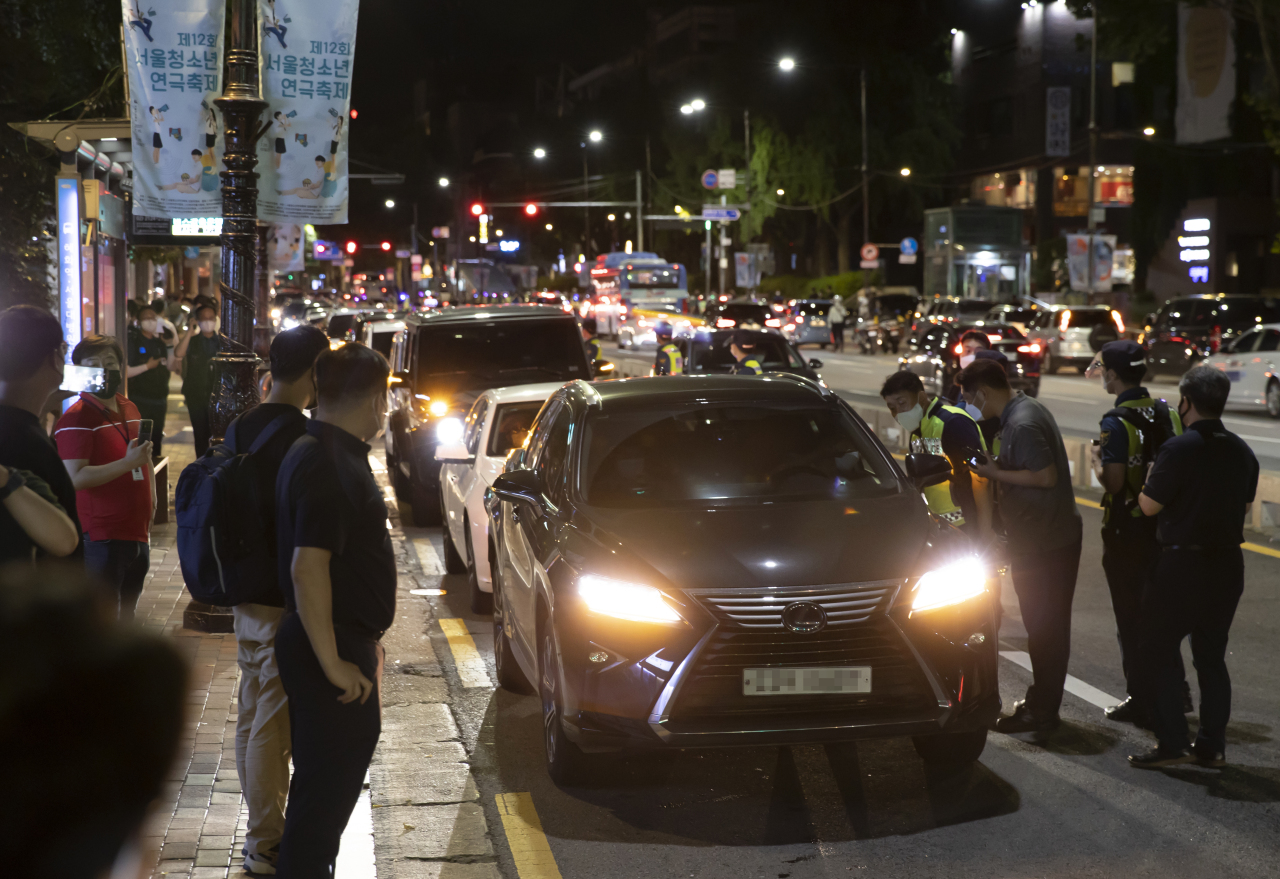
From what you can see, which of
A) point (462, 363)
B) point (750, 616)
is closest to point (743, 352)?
point (462, 363)

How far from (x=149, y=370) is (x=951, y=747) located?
30.3 ft

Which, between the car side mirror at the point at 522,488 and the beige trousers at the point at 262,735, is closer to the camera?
the beige trousers at the point at 262,735

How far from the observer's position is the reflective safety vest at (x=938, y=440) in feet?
24.1

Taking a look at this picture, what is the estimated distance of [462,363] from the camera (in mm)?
14391

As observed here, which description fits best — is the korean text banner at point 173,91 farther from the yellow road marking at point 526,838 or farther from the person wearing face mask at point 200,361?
A: the person wearing face mask at point 200,361

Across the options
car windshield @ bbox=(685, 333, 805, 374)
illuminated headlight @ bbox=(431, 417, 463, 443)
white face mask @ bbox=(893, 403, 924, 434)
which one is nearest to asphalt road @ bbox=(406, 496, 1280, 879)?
white face mask @ bbox=(893, 403, 924, 434)

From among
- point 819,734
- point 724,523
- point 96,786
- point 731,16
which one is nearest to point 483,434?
point 724,523

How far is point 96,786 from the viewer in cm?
128

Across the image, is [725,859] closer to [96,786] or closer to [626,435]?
[626,435]

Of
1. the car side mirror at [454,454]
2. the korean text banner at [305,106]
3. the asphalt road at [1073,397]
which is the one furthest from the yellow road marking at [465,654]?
the asphalt road at [1073,397]

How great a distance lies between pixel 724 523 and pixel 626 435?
104 cm

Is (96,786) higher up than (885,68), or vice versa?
(885,68)

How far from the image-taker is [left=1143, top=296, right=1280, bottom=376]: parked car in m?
33.2

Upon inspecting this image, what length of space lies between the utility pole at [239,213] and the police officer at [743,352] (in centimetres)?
617
